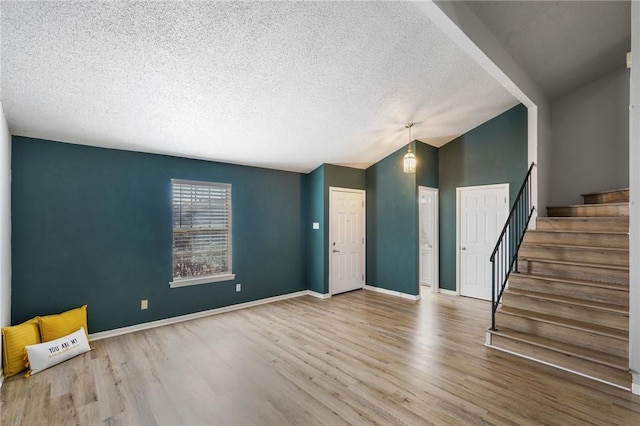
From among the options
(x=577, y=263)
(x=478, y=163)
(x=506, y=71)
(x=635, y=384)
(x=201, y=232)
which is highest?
(x=506, y=71)

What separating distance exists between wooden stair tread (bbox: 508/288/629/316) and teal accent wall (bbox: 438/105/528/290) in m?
1.97

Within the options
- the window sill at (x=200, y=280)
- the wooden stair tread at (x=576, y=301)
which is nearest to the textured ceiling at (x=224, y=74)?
the window sill at (x=200, y=280)

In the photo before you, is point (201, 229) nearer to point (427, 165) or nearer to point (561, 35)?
point (427, 165)

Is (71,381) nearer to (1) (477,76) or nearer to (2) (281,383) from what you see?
(2) (281,383)

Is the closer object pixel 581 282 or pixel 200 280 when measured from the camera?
pixel 581 282

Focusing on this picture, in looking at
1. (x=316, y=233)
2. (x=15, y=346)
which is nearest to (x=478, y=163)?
(x=316, y=233)

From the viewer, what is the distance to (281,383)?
2.56 meters

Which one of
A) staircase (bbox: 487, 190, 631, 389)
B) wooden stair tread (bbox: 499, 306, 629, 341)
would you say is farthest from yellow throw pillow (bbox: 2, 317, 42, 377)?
wooden stair tread (bbox: 499, 306, 629, 341)

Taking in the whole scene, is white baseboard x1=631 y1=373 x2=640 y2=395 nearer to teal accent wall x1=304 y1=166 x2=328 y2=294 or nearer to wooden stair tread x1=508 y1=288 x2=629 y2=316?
wooden stair tread x1=508 y1=288 x2=629 y2=316

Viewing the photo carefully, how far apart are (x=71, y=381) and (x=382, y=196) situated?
16.5ft

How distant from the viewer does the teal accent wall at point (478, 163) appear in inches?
187

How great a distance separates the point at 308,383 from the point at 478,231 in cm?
417

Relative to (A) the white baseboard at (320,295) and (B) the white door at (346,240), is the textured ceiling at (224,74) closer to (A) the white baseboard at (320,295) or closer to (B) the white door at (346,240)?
(B) the white door at (346,240)

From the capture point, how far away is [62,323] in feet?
10.3
